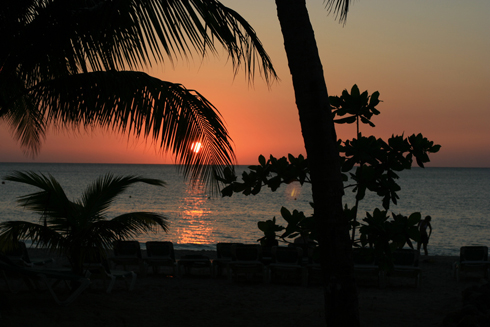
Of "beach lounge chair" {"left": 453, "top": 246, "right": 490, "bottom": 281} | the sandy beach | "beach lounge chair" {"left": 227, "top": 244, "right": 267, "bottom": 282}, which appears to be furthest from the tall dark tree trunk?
"beach lounge chair" {"left": 453, "top": 246, "right": 490, "bottom": 281}

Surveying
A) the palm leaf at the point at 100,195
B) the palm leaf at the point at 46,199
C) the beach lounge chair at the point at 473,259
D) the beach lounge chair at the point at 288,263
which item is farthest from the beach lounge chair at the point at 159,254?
the beach lounge chair at the point at 473,259

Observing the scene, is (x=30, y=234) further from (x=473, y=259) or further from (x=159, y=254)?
(x=473, y=259)

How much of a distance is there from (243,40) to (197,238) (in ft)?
91.3

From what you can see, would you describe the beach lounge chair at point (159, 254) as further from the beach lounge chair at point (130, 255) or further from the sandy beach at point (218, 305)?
the sandy beach at point (218, 305)

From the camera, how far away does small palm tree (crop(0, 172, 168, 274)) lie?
6492 mm

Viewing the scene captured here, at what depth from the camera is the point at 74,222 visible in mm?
6887

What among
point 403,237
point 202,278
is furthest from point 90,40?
point 202,278

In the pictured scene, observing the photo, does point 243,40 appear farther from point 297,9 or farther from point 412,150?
point 412,150

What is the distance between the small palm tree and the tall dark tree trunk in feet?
11.0

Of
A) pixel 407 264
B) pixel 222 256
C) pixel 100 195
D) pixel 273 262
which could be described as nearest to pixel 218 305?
pixel 273 262

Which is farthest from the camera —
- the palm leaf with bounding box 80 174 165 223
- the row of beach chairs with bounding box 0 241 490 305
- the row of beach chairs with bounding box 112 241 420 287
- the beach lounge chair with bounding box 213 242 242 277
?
the beach lounge chair with bounding box 213 242 242 277

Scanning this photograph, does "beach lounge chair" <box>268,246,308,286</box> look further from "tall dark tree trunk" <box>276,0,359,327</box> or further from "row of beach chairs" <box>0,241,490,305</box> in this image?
"tall dark tree trunk" <box>276,0,359,327</box>

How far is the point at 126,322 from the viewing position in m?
6.15

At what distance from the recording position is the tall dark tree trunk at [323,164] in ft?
11.7
